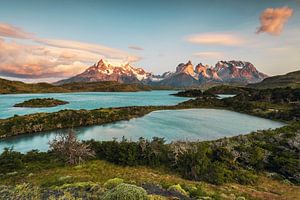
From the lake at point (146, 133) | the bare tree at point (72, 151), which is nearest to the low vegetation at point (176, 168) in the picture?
the bare tree at point (72, 151)

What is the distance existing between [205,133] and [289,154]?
31345 millimetres

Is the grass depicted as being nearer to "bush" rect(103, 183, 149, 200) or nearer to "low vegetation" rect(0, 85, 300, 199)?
"low vegetation" rect(0, 85, 300, 199)

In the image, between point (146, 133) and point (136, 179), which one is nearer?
point (136, 179)

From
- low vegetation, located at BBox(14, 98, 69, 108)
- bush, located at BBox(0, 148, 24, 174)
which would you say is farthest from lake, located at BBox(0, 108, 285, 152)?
low vegetation, located at BBox(14, 98, 69, 108)

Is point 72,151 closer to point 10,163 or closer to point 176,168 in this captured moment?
point 10,163

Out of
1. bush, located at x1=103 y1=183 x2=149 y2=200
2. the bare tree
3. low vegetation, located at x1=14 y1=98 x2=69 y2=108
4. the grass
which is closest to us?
bush, located at x1=103 y1=183 x2=149 y2=200

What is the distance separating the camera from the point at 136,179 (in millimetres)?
22234

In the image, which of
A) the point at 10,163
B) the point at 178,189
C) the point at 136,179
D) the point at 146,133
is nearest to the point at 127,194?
the point at 178,189

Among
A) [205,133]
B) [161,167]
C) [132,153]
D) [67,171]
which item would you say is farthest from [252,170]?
[205,133]

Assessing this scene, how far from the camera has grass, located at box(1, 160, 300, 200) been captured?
21.0 metres

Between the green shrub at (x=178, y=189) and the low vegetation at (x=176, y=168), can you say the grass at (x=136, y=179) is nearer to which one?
the low vegetation at (x=176, y=168)

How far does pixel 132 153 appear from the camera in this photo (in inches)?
1212

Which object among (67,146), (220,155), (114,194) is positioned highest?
(114,194)

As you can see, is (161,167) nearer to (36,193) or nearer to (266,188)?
(266,188)
